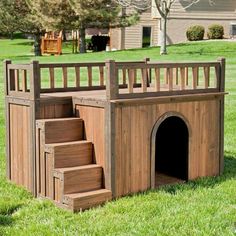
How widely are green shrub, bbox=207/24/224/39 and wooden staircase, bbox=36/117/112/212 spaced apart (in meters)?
28.7

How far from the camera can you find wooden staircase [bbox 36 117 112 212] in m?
6.03

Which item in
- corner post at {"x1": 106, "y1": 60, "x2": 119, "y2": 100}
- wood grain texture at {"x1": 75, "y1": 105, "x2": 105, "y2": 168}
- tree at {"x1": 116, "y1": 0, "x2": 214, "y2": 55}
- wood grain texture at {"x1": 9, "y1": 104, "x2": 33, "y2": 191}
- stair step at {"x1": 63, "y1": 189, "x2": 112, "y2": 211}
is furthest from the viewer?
tree at {"x1": 116, "y1": 0, "x2": 214, "y2": 55}

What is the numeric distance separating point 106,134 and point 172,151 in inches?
65.2

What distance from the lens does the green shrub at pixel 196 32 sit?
113ft

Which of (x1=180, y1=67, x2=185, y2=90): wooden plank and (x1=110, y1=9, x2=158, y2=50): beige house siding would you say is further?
(x1=110, y1=9, x2=158, y2=50): beige house siding

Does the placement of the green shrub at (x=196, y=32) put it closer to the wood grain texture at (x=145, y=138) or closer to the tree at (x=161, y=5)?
the tree at (x=161, y=5)

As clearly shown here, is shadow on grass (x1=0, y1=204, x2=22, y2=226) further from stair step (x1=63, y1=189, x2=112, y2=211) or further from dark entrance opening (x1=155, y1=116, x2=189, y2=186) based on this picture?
dark entrance opening (x1=155, y1=116, x2=189, y2=186)

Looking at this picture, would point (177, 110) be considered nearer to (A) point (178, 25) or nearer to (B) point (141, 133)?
(B) point (141, 133)

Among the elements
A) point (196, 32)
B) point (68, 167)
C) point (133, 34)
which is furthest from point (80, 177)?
point (133, 34)

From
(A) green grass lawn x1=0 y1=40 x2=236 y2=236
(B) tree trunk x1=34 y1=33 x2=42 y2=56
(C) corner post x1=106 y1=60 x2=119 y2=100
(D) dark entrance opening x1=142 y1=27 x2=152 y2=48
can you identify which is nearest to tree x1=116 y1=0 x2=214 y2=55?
(D) dark entrance opening x1=142 y1=27 x2=152 y2=48

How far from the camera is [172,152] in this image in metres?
7.62

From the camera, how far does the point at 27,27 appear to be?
3638 cm

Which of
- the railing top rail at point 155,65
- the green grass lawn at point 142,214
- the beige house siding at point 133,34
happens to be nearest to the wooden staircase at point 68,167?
the green grass lawn at point 142,214

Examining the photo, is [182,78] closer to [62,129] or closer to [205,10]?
[62,129]
